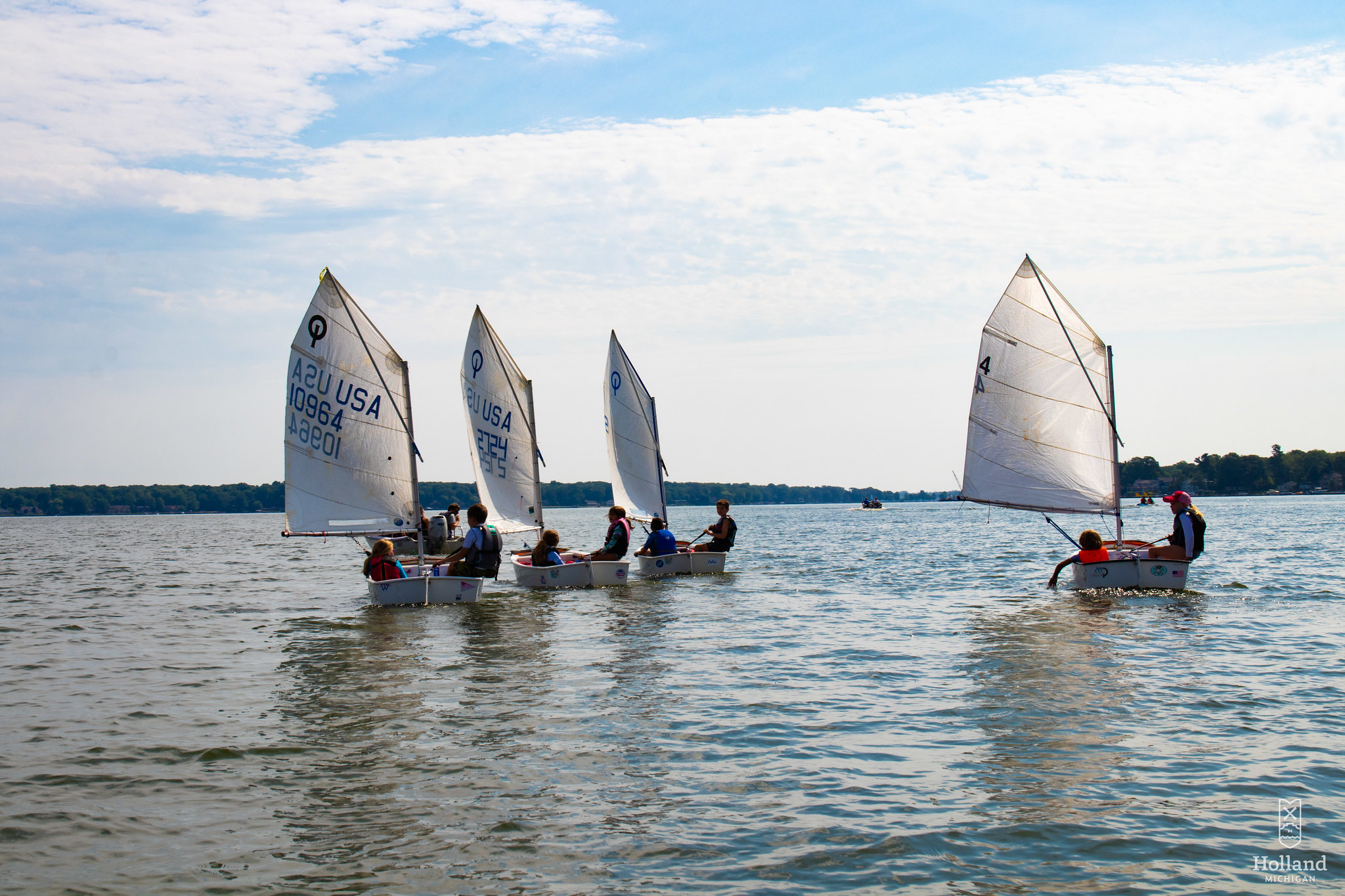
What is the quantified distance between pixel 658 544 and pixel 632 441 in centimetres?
596

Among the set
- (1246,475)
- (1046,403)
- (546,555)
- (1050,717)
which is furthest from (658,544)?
(1246,475)

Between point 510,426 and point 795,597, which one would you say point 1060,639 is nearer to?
point 795,597

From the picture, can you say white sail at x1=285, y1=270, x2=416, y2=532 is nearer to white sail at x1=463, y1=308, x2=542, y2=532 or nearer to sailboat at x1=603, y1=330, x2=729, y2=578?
white sail at x1=463, y1=308, x2=542, y2=532

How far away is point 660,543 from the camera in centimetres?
2936

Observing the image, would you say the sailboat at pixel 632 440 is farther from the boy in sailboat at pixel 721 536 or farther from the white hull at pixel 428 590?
the white hull at pixel 428 590

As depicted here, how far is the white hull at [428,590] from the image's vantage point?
75.1 ft

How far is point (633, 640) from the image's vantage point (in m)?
17.5

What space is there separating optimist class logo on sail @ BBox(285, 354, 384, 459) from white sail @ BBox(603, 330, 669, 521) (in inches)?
458

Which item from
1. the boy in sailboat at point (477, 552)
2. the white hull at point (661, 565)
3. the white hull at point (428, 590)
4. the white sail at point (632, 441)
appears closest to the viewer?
the white hull at point (428, 590)

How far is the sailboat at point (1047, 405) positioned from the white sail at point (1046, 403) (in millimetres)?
16

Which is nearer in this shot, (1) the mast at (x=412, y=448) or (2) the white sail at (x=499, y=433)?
(1) the mast at (x=412, y=448)

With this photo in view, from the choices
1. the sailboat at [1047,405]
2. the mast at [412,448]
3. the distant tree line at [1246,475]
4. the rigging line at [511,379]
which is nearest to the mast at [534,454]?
the rigging line at [511,379]

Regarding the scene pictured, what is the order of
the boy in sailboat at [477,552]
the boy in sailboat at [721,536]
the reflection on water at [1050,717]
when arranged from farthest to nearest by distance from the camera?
the boy in sailboat at [721,536], the boy in sailboat at [477,552], the reflection on water at [1050,717]

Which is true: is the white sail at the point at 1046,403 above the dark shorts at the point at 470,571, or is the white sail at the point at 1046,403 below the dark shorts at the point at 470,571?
above
